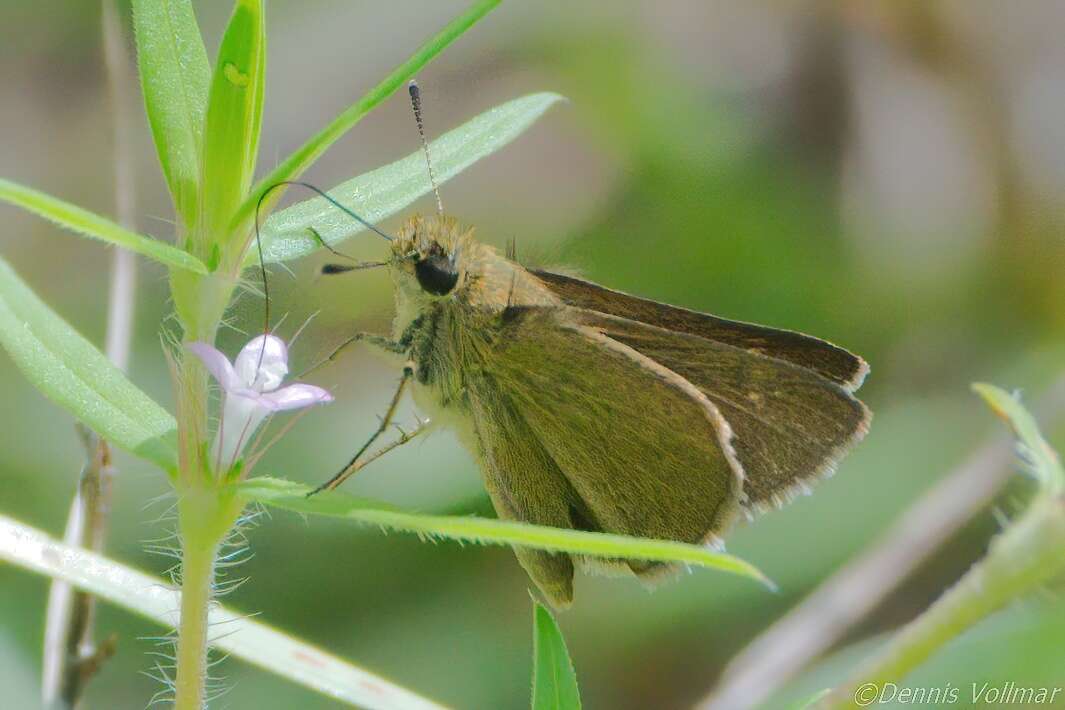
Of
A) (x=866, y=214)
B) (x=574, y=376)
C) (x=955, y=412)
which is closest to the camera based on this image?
(x=574, y=376)

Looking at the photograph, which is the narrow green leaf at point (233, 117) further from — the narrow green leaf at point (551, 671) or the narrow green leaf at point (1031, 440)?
the narrow green leaf at point (1031, 440)

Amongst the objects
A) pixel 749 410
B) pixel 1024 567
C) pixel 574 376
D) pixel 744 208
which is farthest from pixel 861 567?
pixel 1024 567

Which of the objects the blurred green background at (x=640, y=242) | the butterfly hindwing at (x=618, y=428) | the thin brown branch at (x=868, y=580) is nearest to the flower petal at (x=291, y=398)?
the butterfly hindwing at (x=618, y=428)

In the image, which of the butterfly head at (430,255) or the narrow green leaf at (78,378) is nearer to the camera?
the narrow green leaf at (78,378)

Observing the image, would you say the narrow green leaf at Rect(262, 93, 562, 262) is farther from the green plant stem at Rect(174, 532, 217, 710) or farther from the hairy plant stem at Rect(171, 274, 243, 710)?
the green plant stem at Rect(174, 532, 217, 710)

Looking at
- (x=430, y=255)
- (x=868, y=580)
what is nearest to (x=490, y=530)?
(x=430, y=255)

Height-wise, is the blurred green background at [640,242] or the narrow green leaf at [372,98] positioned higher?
the blurred green background at [640,242]

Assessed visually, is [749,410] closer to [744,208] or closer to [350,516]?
[350,516]
